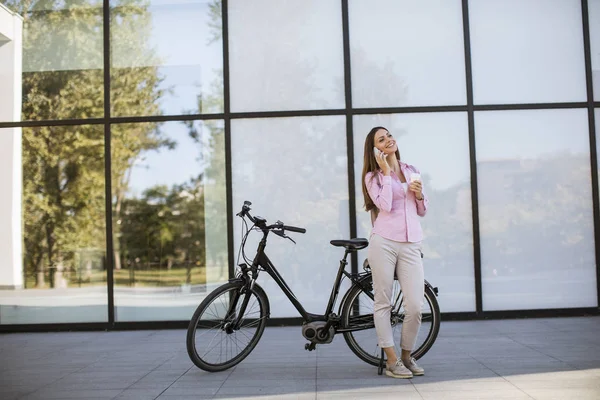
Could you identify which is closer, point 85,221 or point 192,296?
point 192,296

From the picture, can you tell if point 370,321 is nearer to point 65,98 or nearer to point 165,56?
point 165,56

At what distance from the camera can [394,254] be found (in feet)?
13.7

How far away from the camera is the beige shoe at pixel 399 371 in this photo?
13.3 ft

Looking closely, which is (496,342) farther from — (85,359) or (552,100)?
(85,359)

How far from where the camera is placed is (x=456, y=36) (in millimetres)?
6672

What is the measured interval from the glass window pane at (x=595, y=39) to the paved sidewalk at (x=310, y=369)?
8.28 ft

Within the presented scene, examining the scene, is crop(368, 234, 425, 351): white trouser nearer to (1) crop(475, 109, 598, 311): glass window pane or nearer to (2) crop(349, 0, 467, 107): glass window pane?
(1) crop(475, 109, 598, 311): glass window pane

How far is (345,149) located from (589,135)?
256 centimetres

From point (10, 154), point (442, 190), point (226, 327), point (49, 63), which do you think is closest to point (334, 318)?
point (226, 327)

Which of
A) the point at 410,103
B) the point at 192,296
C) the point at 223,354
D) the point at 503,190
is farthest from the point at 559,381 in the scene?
the point at 192,296

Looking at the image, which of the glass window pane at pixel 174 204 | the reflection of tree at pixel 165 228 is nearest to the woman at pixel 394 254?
the glass window pane at pixel 174 204

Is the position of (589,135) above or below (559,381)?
above

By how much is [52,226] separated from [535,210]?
5265 millimetres

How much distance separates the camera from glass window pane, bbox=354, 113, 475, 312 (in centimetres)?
650
